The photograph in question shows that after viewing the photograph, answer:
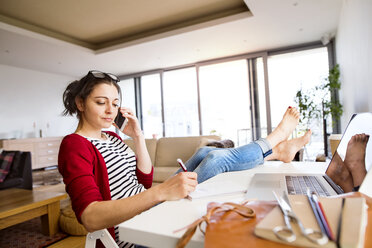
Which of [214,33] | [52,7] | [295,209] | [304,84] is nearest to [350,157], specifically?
[295,209]

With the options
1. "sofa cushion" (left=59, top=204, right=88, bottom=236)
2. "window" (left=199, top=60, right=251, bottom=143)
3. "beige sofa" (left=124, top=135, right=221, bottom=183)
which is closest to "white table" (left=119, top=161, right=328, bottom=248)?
"sofa cushion" (left=59, top=204, right=88, bottom=236)

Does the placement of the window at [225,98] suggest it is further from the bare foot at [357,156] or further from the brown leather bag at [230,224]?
the brown leather bag at [230,224]

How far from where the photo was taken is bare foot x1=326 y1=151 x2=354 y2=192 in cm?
69

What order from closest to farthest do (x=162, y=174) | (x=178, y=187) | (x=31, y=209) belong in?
(x=178, y=187)
(x=31, y=209)
(x=162, y=174)

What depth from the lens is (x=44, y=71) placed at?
6.26m

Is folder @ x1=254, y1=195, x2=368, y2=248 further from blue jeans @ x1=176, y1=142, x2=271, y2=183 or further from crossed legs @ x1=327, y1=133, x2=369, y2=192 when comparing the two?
blue jeans @ x1=176, y1=142, x2=271, y2=183

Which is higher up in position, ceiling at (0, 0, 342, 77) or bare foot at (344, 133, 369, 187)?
ceiling at (0, 0, 342, 77)

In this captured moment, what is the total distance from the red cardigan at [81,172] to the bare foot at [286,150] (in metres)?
0.90

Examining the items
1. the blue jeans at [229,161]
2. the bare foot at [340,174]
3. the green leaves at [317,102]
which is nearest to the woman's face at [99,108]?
the blue jeans at [229,161]

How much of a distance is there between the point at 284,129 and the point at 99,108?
1.09m

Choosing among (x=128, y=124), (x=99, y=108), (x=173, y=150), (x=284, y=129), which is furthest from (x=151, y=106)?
(x=99, y=108)

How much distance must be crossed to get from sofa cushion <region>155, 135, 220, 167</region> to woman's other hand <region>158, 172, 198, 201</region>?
254 cm

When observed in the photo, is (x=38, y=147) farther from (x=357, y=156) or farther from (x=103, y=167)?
(x=357, y=156)

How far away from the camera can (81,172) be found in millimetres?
752
